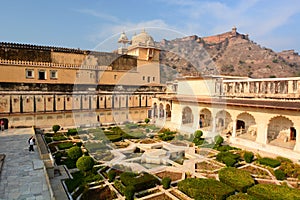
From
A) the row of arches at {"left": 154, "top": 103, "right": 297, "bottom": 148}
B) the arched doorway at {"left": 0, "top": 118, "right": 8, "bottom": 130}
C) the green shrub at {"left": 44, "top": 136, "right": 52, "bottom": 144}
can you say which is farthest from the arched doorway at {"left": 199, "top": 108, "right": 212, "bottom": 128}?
the arched doorway at {"left": 0, "top": 118, "right": 8, "bottom": 130}

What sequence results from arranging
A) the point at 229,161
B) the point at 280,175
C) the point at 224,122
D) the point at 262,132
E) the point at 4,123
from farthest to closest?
the point at 224,122 < the point at 4,123 < the point at 262,132 < the point at 229,161 < the point at 280,175

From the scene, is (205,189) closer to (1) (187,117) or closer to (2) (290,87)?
(2) (290,87)

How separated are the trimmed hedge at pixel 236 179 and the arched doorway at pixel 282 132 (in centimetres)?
764

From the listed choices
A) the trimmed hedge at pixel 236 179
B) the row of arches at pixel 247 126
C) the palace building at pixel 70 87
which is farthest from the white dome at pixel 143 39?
the trimmed hedge at pixel 236 179

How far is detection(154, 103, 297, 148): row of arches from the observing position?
17125 mm

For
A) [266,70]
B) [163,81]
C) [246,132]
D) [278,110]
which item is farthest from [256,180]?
[266,70]

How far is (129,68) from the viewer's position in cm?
3338

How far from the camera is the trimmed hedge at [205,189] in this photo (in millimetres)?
8734

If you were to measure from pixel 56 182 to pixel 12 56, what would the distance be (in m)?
20.8

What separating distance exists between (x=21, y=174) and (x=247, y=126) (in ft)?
59.9

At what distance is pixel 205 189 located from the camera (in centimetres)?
912

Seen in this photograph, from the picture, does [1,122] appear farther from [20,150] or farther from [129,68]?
[129,68]

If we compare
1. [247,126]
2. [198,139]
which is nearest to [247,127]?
[247,126]

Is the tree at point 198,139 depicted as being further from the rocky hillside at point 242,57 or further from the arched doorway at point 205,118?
the rocky hillside at point 242,57
